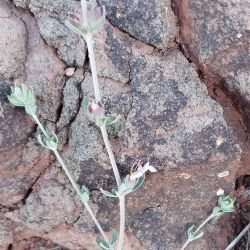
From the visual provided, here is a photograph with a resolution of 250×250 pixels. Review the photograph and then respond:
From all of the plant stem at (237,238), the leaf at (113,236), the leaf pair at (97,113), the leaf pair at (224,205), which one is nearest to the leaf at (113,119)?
the leaf pair at (97,113)

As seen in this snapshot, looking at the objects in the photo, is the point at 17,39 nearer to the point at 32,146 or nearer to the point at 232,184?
the point at 32,146

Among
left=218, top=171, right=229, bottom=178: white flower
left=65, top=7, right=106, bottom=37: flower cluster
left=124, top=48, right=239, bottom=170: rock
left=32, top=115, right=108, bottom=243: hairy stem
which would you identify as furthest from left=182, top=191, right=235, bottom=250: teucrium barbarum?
left=65, top=7, right=106, bottom=37: flower cluster

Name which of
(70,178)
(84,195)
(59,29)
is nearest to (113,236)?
(84,195)

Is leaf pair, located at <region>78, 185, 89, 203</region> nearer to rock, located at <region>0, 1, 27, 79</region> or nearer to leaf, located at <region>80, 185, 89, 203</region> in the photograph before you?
leaf, located at <region>80, 185, 89, 203</region>

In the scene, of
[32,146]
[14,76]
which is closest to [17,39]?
[14,76]

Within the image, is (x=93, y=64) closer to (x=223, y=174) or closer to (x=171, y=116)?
(x=171, y=116)

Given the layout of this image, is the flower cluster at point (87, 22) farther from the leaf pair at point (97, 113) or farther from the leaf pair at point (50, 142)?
the leaf pair at point (50, 142)
